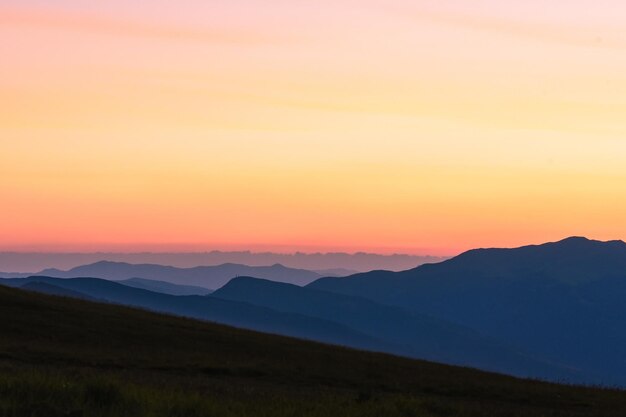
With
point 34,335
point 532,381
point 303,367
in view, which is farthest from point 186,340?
point 532,381

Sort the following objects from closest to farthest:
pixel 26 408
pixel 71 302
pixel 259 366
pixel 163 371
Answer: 1. pixel 26 408
2. pixel 163 371
3. pixel 259 366
4. pixel 71 302

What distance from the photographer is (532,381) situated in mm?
50906

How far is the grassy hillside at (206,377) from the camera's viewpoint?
20141 millimetres

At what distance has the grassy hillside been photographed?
20.1 meters

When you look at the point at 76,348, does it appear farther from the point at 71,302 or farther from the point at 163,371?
the point at 71,302

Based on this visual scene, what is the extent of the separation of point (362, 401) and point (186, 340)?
33.5m

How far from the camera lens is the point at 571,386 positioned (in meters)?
49.6

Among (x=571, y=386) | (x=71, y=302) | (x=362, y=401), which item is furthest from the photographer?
(x=71, y=302)

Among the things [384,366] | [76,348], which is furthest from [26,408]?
[384,366]

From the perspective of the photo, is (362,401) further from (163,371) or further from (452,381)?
(452,381)

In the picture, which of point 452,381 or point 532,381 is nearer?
point 452,381

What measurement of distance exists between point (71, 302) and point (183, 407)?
2072 inches

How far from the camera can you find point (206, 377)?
3884 centimetres

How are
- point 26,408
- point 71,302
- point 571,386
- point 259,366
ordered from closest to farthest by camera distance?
point 26,408, point 259,366, point 571,386, point 71,302
